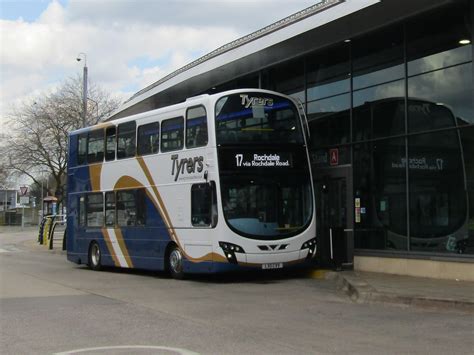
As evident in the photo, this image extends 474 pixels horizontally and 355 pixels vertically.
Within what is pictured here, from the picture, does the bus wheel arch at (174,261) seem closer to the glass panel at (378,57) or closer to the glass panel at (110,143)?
the glass panel at (110,143)

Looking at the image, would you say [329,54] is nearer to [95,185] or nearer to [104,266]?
[95,185]

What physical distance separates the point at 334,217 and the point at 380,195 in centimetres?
169

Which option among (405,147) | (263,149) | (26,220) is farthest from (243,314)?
(26,220)

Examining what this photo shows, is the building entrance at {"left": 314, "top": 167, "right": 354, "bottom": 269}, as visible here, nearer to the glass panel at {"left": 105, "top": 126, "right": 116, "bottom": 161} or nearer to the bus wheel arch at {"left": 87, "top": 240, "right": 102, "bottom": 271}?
the glass panel at {"left": 105, "top": 126, "right": 116, "bottom": 161}

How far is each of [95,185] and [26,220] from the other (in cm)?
6351

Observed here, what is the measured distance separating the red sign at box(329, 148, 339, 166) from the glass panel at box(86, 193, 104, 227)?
7026 millimetres

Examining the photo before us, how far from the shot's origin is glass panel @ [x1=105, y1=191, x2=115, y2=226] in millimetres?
18141

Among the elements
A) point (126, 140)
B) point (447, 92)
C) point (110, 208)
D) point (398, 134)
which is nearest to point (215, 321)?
point (398, 134)

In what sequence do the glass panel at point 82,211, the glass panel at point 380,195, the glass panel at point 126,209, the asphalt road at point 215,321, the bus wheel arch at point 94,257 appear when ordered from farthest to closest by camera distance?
1. the glass panel at point 82,211
2. the bus wheel arch at point 94,257
3. the glass panel at point 126,209
4. the glass panel at point 380,195
5. the asphalt road at point 215,321

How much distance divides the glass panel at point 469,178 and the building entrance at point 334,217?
330cm

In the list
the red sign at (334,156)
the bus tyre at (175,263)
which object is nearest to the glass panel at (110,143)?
the bus tyre at (175,263)

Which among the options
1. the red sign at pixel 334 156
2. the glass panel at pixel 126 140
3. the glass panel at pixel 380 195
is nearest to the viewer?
the glass panel at pixel 380 195

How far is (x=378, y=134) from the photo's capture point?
51.0 ft

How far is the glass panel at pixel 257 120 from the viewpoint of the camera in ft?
47.3
